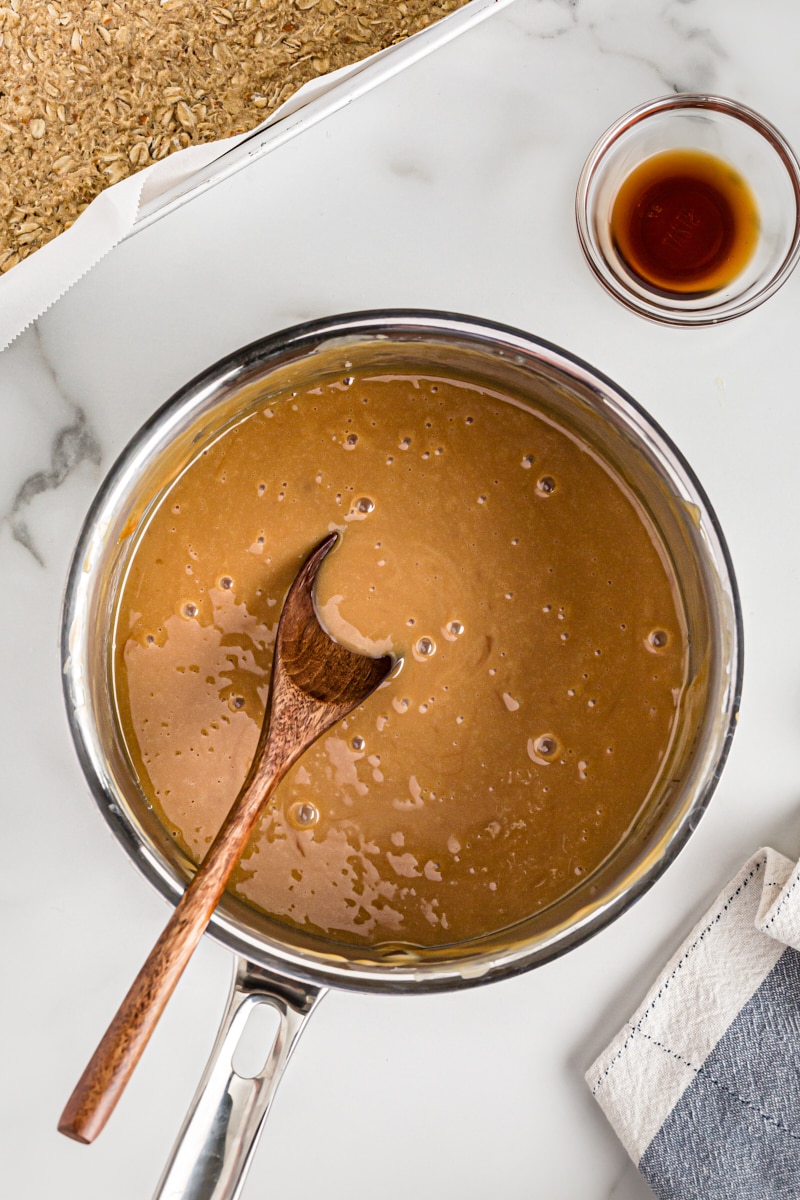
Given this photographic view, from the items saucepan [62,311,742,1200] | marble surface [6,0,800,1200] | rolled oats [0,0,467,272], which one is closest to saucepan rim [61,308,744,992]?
saucepan [62,311,742,1200]

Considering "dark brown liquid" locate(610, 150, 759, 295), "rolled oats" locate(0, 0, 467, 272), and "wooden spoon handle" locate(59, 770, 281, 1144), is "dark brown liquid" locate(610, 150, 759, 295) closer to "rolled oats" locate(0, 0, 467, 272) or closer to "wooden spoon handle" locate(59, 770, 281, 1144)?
"rolled oats" locate(0, 0, 467, 272)

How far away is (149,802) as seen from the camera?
0.90 m

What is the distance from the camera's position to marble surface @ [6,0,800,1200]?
94 centimetres

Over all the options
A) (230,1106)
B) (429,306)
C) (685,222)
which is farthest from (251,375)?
(230,1106)

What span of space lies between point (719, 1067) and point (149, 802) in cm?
61

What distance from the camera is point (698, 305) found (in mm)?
959

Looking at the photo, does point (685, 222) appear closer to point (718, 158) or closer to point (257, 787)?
point (718, 158)

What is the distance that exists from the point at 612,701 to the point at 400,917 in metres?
0.27

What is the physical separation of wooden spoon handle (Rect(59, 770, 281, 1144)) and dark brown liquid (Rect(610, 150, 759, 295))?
0.61 meters

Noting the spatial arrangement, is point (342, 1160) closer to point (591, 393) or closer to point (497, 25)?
point (591, 393)

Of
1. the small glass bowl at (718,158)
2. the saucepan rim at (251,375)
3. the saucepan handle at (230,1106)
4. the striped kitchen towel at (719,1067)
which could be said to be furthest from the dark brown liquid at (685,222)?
the saucepan handle at (230,1106)

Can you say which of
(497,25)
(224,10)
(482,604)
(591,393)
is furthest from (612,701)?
(224,10)

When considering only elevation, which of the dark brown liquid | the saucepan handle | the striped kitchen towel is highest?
the dark brown liquid

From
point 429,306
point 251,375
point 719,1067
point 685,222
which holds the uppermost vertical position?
point 685,222
